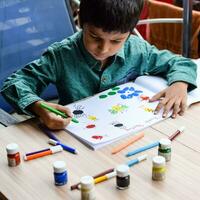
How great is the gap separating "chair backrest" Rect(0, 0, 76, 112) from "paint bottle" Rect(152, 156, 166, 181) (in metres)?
0.84

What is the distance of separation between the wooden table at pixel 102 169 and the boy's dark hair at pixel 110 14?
0.30m

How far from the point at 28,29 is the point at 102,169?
0.89 metres

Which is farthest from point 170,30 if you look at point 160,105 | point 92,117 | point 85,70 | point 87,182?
point 87,182

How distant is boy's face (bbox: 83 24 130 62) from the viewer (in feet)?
3.82

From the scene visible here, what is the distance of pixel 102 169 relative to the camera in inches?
37.4

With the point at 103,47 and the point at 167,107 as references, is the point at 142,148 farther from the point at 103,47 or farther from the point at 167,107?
the point at 103,47

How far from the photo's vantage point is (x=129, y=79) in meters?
1.43

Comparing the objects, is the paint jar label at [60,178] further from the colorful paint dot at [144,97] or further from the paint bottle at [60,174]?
the colorful paint dot at [144,97]

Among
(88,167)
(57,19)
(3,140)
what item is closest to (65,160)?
→ (88,167)

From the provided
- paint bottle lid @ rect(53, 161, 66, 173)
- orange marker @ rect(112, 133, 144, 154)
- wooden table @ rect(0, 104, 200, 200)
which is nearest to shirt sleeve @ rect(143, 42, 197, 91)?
wooden table @ rect(0, 104, 200, 200)

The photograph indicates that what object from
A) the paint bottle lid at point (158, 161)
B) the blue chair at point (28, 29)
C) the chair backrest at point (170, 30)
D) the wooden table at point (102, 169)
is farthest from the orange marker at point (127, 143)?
the chair backrest at point (170, 30)

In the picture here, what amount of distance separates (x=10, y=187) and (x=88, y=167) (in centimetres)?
18

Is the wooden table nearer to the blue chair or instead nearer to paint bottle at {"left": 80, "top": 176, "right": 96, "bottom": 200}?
paint bottle at {"left": 80, "top": 176, "right": 96, "bottom": 200}

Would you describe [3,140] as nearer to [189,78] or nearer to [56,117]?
[56,117]
